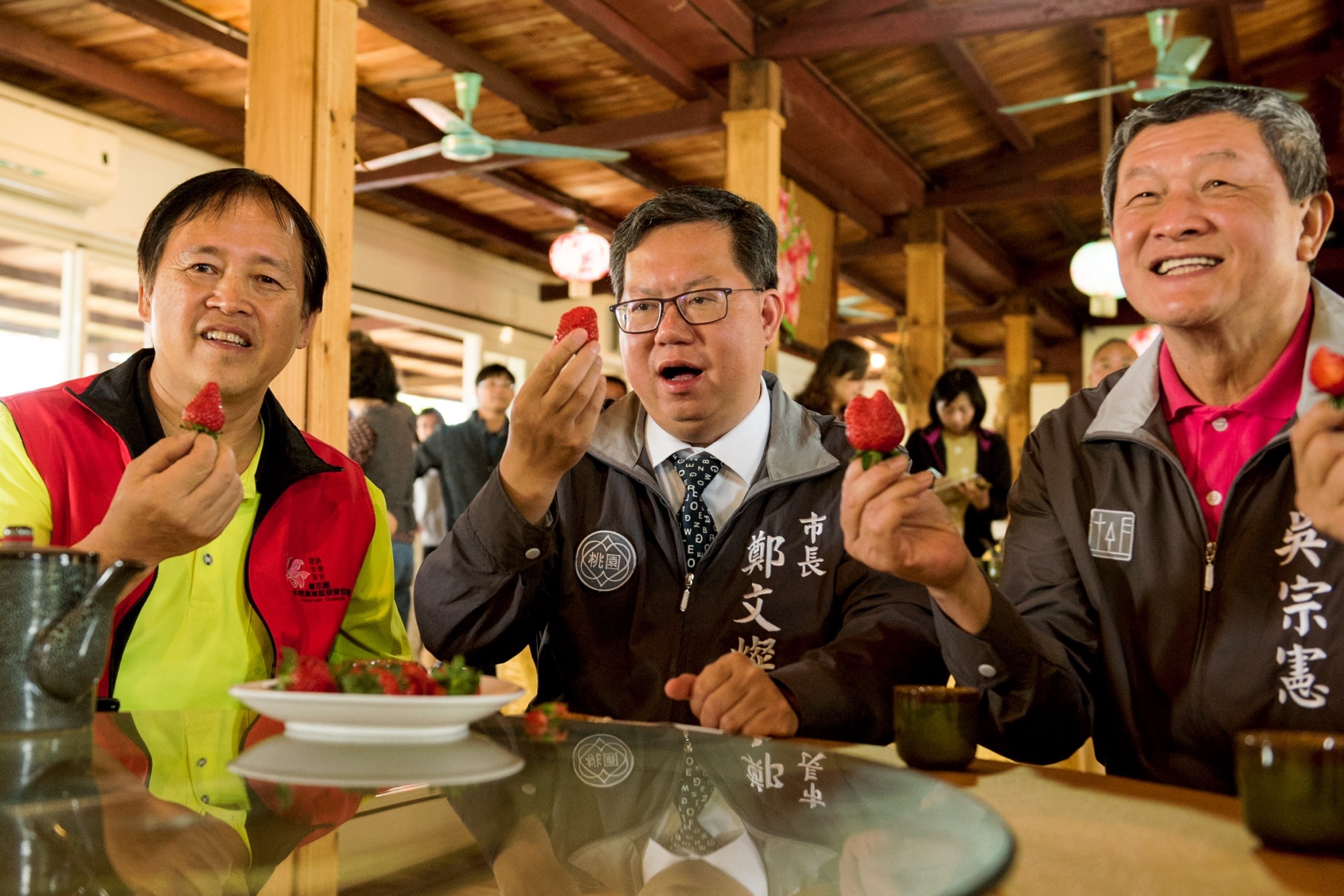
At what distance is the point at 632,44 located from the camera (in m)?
5.69

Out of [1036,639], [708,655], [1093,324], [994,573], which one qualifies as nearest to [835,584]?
[708,655]

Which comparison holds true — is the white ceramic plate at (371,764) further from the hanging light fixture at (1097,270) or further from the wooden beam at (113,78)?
the hanging light fixture at (1097,270)

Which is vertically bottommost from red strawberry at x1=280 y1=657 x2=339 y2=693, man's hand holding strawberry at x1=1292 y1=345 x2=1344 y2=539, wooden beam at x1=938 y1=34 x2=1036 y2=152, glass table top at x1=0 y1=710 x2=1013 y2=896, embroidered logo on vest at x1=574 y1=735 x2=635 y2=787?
embroidered logo on vest at x1=574 y1=735 x2=635 y2=787

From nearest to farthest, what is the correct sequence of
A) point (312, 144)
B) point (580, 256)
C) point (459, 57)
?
point (312, 144), point (459, 57), point (580, 256)

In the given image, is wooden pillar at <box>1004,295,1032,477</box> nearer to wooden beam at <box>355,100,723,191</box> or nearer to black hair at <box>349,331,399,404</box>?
wooden beam at <box>355,100,723,191</box>

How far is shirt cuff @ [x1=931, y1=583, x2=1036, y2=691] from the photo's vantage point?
1.42m

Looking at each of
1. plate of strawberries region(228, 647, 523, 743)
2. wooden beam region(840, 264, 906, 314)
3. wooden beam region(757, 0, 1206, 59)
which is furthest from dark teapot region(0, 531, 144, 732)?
wooden beam region(840, 264, 906, 314)

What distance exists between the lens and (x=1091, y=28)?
23.0 ft

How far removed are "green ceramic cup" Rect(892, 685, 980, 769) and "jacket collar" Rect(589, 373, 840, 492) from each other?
687mm

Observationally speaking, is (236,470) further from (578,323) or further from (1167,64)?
(1167,64)

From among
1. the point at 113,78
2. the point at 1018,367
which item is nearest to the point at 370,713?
the point at 113,78

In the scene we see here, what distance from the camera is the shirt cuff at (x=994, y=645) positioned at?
1416mm

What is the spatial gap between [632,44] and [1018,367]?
7405mm

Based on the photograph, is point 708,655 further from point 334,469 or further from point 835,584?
point 334,469
